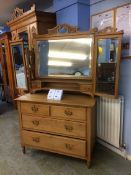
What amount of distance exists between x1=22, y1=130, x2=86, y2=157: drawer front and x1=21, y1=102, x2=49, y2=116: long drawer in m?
0.27

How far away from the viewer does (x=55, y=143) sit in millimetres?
1973

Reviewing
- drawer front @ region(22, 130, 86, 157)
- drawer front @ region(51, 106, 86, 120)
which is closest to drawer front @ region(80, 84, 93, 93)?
drawer front @ region(51, 106, 86, 120)

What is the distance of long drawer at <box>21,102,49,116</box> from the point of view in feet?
6.35

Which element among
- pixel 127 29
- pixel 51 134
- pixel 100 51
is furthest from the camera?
pixel 51 134

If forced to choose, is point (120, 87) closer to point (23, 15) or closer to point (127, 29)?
point (127, 29)

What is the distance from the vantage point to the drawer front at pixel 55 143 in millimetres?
1871

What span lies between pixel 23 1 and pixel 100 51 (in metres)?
1.84

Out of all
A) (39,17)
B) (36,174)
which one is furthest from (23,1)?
(36,174)

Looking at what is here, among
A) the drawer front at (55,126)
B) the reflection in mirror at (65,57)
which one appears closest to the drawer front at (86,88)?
the reflection in mirror at (65,57)

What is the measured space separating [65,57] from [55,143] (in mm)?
1063

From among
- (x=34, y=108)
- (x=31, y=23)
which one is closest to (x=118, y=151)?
(x=34, y=108)

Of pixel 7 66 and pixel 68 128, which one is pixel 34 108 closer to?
pixel 68 128

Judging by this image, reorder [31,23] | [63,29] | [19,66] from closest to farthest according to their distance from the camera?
1. [63,29]
2. [31,23]
3. [19,66]

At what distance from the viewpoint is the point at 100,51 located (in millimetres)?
1854
